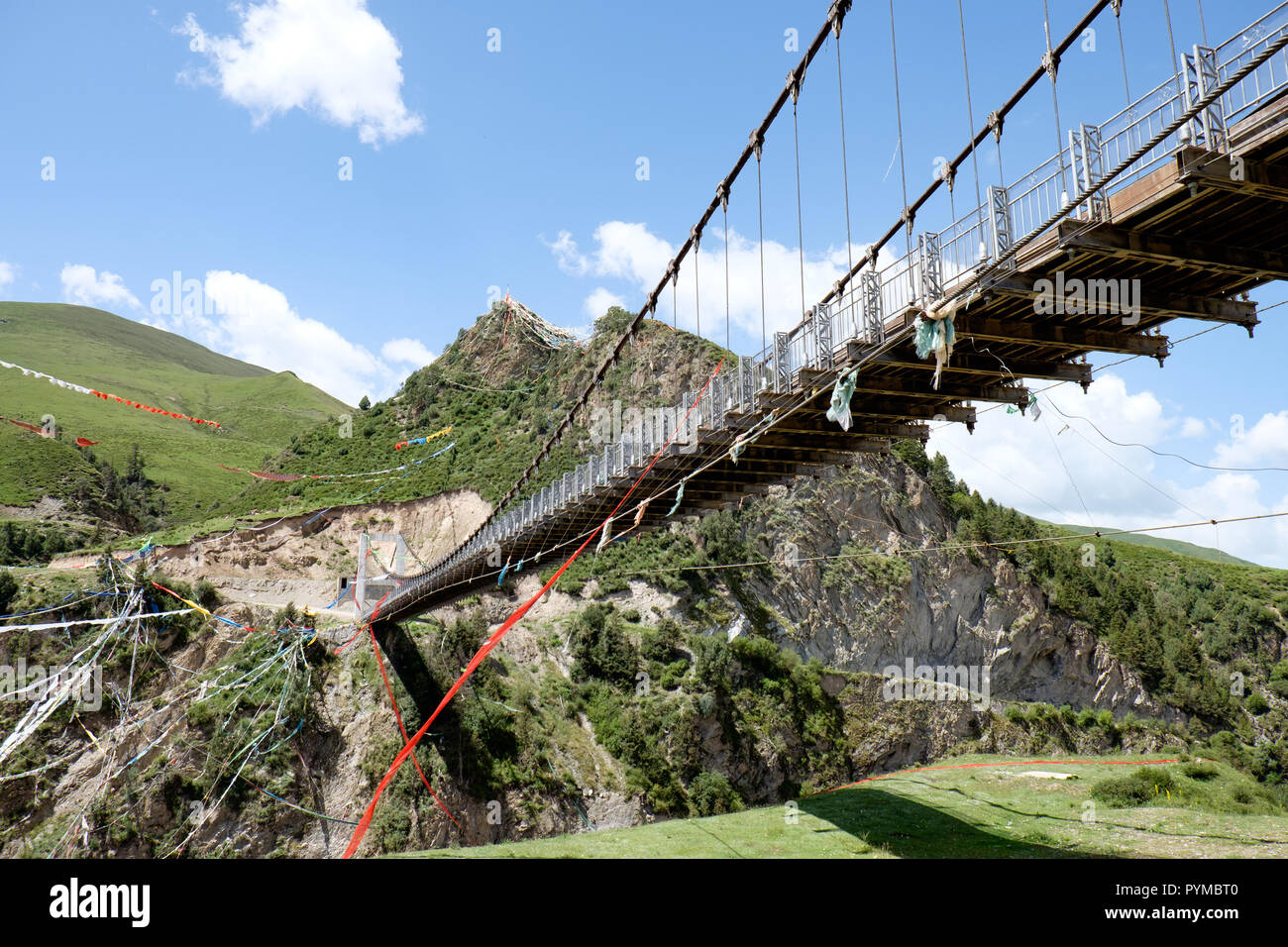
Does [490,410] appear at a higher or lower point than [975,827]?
higher

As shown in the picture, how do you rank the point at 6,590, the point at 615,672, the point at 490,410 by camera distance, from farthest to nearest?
1. the point at 490,410
2. the point at 615,672
3. the point at 6,590

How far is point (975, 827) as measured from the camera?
52.8 feet

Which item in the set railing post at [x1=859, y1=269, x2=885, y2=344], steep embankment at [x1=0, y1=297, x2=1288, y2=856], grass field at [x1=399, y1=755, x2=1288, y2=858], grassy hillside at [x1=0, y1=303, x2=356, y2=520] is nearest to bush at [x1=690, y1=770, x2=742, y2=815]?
steep embankment at [x1=0, y1=297, x2=1288, y2=856]

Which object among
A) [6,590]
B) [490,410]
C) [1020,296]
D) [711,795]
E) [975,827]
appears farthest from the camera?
[490,410]

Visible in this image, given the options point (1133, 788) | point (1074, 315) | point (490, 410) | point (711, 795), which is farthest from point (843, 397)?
point (490, 410)

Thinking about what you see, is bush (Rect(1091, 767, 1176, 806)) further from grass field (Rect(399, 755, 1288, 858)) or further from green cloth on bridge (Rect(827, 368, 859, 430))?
green cloth on bridge (Rect(827, 368, 859, 430))

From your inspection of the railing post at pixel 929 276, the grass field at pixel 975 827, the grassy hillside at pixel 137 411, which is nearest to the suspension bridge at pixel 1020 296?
the railing post at pixel 929 276

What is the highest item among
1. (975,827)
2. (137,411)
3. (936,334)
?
(137,411)

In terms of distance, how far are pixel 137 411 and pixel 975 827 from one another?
371ft

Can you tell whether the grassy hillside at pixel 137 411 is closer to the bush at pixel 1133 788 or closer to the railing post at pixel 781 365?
the railing post at pixel 781 365

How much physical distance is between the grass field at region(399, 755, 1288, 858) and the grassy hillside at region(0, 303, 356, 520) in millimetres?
54780

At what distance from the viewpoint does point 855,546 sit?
49.9m

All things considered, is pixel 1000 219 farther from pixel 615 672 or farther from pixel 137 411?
pixel 137 411
